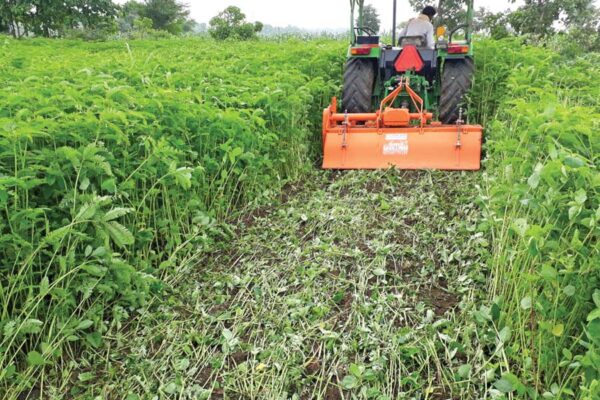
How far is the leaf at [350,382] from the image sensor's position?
2234 millimetres

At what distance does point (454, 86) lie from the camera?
5.79 metres

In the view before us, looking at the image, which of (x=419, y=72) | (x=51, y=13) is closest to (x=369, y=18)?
(x=419, y=72)

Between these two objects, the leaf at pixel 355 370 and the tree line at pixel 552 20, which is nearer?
the leaf at pixel 355 370

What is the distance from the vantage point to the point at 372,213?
3.87 metres

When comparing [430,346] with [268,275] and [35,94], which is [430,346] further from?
[35,94]

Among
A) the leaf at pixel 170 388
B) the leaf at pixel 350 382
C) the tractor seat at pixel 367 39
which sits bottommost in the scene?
the leaf at pixel 170 388

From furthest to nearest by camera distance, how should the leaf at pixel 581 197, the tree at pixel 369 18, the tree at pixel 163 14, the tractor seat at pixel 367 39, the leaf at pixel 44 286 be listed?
1. the tree at pixel 163 14
2. the tree at pixel 369 18
3. the tractor seat at pixel 367 39
4. the leaf at pixel 44 286
5. the leaf at pixel 581 197

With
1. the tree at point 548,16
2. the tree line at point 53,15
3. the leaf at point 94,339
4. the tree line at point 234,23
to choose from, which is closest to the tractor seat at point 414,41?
the leaf at point 94,339

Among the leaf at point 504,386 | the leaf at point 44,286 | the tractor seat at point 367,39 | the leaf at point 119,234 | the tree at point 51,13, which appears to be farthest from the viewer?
the tree at point 51,13

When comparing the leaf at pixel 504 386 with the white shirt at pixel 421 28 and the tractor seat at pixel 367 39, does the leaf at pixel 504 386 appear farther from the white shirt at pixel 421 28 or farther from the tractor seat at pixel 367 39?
the tractor seat at pixel 367 39

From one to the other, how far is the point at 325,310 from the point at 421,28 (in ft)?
14.2

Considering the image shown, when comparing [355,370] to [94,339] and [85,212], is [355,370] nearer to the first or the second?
[94,339]

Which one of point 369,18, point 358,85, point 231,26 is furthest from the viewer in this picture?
point 231,26

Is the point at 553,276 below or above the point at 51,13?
below
